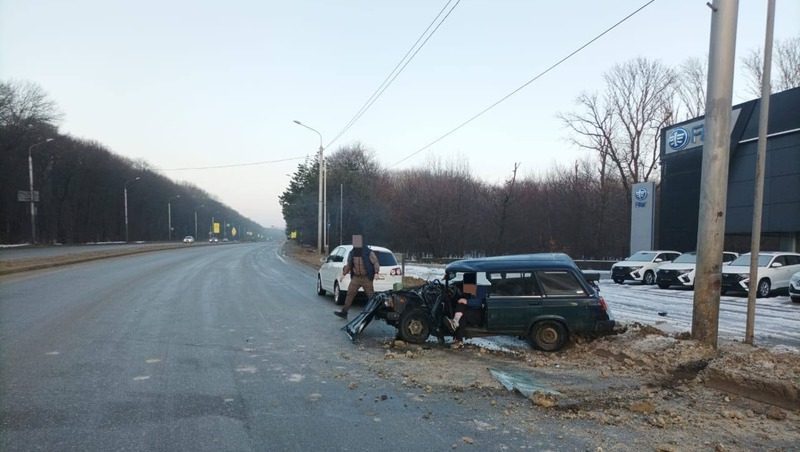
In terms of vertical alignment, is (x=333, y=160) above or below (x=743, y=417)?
above

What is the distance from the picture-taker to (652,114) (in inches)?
2126

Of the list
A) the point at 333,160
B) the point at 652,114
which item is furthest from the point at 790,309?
the point at 333,160

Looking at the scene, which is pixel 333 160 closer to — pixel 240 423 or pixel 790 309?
pixel 790 309

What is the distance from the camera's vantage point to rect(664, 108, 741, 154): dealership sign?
97.5 feet

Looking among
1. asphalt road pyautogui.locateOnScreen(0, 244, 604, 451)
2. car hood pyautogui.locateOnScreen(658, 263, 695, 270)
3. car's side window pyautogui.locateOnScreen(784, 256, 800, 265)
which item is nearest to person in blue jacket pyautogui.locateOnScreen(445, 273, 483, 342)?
asphalt road pyautogui.locateOnScreen(0, 244, 604, 451)

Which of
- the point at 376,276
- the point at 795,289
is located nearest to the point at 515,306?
the point at 376,276

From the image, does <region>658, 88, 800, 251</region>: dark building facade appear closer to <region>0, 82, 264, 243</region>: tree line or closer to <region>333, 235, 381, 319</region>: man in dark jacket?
<region>333, 235, 381, 319</region>: man in dark jacket

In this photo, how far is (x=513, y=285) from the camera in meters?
8.63

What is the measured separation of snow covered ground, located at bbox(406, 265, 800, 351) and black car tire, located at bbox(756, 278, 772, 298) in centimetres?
34

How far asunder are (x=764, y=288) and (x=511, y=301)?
14.5 m

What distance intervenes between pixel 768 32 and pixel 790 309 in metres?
9.80

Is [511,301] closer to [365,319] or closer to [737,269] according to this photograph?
[365,319]

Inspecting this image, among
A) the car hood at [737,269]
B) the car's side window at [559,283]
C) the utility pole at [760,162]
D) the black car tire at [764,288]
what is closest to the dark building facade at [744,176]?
the car hood at [737,269]

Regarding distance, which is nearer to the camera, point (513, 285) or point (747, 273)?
point (513, 285)
